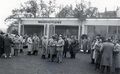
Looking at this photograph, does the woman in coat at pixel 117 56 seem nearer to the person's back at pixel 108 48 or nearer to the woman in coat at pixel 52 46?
the person's back at pixel 108 48

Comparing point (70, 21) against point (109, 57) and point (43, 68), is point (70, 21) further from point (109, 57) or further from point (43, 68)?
point (109, 57)

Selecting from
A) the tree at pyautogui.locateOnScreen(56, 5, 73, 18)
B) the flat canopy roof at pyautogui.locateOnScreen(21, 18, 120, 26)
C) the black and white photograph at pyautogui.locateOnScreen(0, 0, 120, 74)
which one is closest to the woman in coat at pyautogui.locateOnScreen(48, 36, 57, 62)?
the black and white photograph at pyautogui.locateOnScreen(0, 0, 120, 74)

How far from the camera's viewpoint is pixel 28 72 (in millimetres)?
11781

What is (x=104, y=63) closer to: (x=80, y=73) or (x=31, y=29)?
(x=80, y=73)

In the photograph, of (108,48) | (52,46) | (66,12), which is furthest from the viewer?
(66,12)

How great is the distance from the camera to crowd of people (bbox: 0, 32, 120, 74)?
1216cm

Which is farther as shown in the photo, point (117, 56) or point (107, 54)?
point (117, 56)

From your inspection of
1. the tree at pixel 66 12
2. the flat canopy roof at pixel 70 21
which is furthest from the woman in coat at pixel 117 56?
the tree at pixel 66 12

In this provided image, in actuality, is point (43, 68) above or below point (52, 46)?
below

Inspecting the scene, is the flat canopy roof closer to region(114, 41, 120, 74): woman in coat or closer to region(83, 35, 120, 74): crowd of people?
region(83, 35, 120, 74): crowd of people

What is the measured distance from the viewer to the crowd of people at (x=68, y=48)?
12164mm

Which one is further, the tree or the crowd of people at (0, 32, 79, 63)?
the tree

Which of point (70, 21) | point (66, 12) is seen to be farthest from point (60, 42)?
point (66, 12)

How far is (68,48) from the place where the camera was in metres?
19.3
